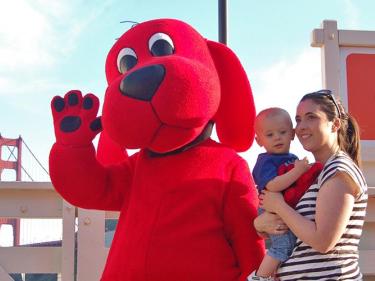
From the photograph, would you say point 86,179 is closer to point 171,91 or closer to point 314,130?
point 171,91

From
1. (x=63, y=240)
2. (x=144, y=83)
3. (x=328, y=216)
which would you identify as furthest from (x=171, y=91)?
(x=63, y=240)

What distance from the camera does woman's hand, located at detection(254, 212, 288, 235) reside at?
173 cm

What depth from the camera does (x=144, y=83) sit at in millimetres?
1857

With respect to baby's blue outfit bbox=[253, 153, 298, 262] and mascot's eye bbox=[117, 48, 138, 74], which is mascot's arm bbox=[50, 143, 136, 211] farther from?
baby's blue outfit bbox=[253, 153, 298, 262]

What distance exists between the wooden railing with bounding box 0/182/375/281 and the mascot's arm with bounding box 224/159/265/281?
64 cm

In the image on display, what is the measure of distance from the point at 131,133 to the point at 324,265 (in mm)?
746

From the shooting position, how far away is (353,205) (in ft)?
5.56

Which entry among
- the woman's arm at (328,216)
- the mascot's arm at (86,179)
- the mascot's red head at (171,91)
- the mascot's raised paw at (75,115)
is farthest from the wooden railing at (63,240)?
the woman's arm at (328,216)

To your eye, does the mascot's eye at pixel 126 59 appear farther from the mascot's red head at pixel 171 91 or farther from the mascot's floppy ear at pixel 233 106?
the mascot's floppy ear at pixel 233 106

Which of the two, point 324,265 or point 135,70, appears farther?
point 135,70

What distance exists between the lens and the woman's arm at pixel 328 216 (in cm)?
160

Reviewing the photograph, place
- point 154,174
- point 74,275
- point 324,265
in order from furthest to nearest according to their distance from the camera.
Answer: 1. point 74,275
2. point 154,174
3. point 324,265

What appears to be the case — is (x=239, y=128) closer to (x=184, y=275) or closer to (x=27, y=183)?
(x=184, y=275)

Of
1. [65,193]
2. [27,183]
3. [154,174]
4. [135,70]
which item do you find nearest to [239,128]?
[154,174]
